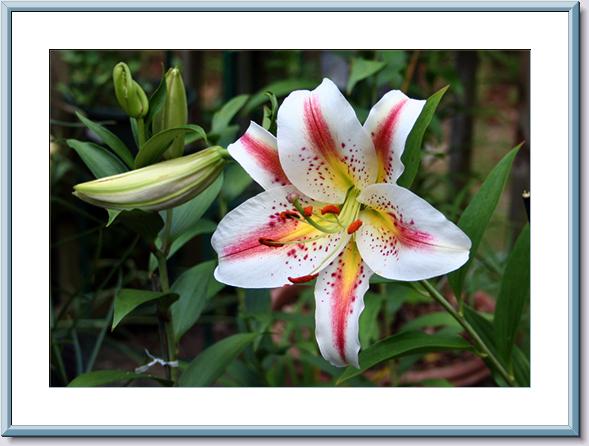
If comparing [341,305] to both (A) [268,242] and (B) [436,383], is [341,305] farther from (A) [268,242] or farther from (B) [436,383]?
(B) [436,383]

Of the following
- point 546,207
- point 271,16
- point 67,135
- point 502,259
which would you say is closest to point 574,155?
point 546,207

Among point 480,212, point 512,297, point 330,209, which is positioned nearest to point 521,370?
point 512,297

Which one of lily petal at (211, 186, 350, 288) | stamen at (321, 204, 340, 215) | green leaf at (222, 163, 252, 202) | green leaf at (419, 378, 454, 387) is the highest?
green leaf at (222, 163, 252, 202)

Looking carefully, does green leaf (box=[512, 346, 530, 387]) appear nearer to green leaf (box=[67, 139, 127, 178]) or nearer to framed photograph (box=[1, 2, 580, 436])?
framed photograph (box=[1, 2, 580, 436])

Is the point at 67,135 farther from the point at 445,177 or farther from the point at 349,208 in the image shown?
the point at 349,208

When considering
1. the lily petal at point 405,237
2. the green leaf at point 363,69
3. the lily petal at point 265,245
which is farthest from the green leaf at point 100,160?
the green leaf at point 363,69

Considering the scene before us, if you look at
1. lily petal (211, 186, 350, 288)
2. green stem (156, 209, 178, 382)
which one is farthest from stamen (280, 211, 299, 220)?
green stem (156, 209, 178, 382)

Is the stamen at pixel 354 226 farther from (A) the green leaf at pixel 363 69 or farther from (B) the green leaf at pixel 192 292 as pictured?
(A) the green leaf at pixel 363 69
